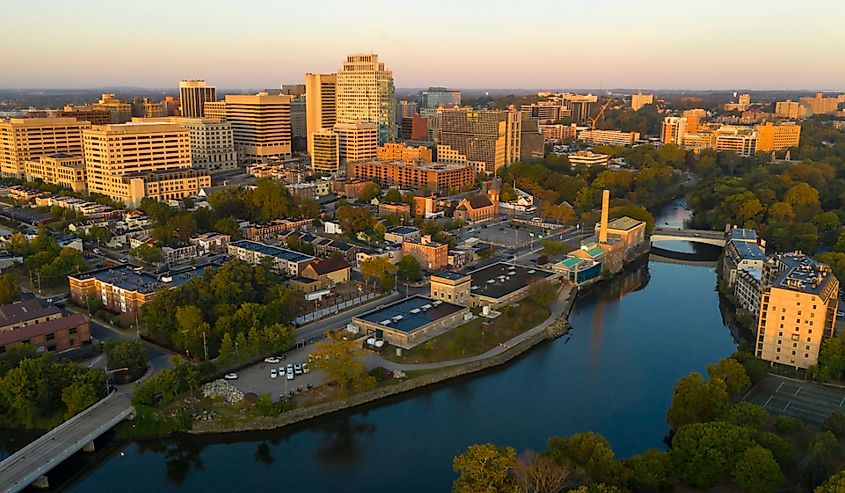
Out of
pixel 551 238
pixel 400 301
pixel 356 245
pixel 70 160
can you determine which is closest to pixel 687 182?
pixel 551 238

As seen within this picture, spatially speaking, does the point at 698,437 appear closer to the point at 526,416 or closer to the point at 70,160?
the point at 526,416

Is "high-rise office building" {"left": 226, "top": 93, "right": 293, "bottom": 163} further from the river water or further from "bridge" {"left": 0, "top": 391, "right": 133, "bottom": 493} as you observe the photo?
"bridge" {"left": 0, "top": 391, "right": 133, "bottom": 493}

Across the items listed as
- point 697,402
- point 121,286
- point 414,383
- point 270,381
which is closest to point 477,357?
point 414,383

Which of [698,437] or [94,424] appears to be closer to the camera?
[698,437]

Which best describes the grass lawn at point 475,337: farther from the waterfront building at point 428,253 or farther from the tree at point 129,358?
the tree at point 129,358

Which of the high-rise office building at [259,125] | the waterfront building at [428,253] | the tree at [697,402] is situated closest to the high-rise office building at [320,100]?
the high-rise office building at [259,125]

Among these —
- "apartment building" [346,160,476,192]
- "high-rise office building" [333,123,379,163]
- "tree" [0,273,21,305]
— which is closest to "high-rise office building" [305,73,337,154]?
"high-rise office building" [333,123,379,163]
